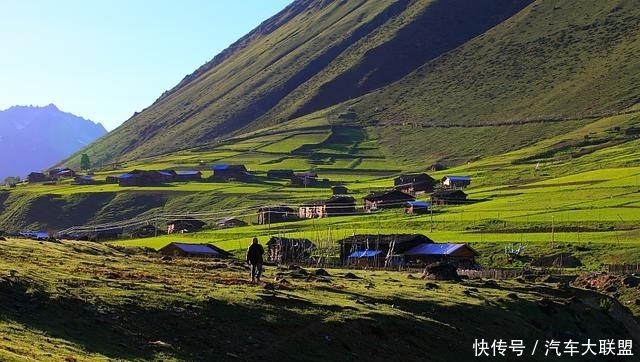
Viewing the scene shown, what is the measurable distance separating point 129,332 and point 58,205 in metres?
160

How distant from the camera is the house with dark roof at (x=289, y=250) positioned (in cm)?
9762

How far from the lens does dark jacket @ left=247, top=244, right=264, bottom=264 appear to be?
42219 millimetres

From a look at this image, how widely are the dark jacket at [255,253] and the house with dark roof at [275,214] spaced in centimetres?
10265

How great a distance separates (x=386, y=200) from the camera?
153750mm

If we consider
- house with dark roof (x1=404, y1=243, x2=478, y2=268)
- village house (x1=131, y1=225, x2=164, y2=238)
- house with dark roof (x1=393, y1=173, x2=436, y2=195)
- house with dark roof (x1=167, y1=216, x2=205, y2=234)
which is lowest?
house with dark roof (x1=404, y1=243, x2=478, y2=268)

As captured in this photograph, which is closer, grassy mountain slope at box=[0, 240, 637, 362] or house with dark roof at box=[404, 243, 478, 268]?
grassy mountain slope at box=[0, 240, 637, 362]

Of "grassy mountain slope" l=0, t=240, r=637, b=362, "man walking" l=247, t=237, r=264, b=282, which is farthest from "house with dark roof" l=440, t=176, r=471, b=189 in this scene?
"man walking" l=247, t=237, r=264, b=282

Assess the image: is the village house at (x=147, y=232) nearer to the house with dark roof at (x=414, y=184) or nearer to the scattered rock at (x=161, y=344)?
the house with dark roof at (x=414, y=184)

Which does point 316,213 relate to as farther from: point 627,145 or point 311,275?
point 311,275

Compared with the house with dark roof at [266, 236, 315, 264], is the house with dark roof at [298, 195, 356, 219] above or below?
above

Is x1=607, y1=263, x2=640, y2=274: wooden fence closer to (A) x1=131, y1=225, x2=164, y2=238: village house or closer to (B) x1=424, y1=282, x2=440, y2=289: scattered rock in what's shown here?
(B) x1=424, y1=282, x2=440, y2=289: scattered rock

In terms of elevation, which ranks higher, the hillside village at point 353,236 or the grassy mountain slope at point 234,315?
the hillside village at point 353,236

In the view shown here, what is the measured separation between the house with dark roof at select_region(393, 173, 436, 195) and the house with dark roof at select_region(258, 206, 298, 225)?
107 ft

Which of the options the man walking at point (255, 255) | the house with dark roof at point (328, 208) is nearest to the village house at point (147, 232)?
the house with dark roof at point (328, 208)
